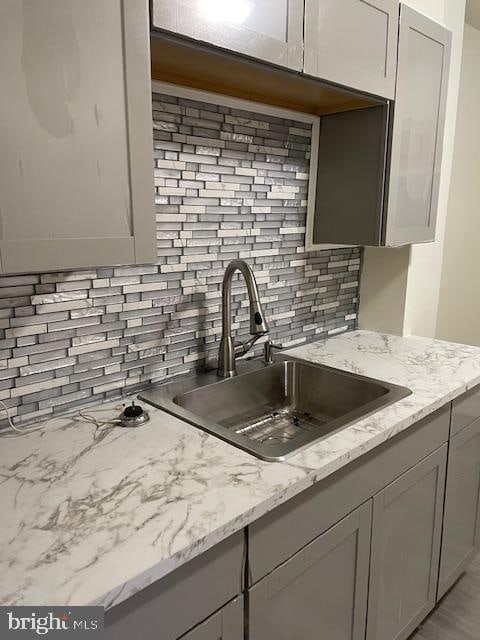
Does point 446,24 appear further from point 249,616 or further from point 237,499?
point 249,616

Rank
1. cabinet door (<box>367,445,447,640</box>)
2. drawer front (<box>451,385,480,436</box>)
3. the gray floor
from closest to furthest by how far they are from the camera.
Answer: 1. cabinet door (<box>367,445,447,640</box>)
2. drawer front (<box>451,385,480,436</box>)
3. the gray floor

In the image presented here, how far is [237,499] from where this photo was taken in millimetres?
934

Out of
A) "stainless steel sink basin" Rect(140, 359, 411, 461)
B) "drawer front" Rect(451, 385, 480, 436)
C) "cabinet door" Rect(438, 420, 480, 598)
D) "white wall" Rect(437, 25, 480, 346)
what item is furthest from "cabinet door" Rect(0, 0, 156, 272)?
"white wall" Rect(437, 25, 480, 346)

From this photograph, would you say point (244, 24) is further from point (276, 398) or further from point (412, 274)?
point (412, 274)

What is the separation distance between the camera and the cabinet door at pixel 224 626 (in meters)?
0.90

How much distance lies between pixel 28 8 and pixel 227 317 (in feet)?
3.18

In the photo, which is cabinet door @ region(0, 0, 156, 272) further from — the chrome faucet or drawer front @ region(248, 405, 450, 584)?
drawer front @ region(248, 405, 450, 584)

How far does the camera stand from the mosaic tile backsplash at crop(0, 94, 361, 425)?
1264 millimetres

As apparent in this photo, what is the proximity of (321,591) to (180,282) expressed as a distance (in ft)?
3.12

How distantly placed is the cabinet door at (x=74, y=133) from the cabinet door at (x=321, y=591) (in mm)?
766

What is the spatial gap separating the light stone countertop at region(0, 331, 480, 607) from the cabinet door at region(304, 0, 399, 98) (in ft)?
3.19

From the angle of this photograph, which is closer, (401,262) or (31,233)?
(31,233)

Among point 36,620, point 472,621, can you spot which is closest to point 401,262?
point 472,621

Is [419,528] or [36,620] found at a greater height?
[36,620]
